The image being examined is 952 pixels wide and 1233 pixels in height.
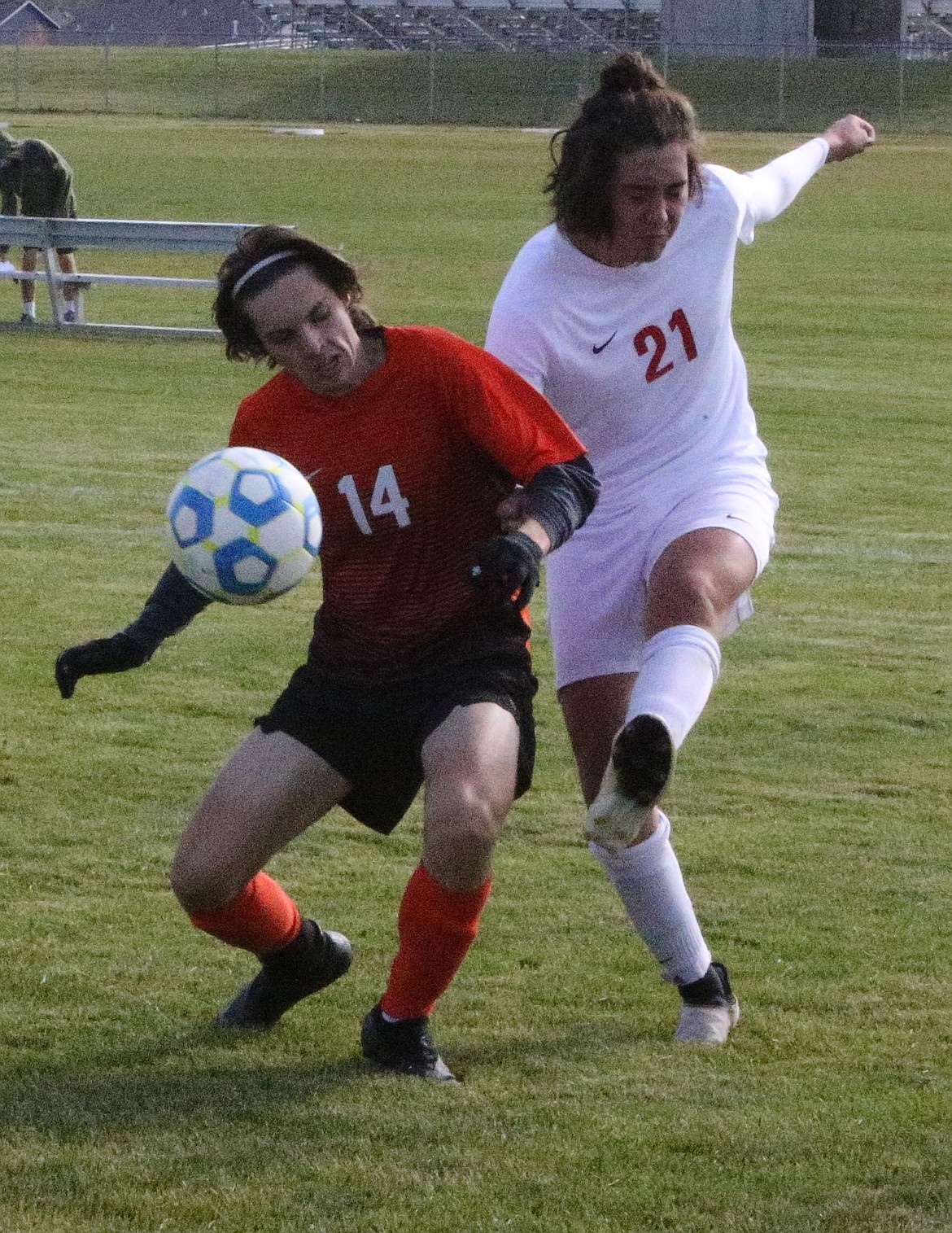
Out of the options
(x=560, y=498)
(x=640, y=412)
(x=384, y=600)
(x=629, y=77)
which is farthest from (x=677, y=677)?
(x=629, y=77)

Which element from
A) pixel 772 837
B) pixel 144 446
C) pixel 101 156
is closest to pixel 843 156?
pixel 772 837

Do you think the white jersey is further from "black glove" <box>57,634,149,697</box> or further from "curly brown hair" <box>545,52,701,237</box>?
→ "black glove" <box>57,634,149,697</box>

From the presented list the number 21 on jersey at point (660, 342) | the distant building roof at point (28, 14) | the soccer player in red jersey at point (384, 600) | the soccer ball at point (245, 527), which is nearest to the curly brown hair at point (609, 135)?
the number 21 on jersey at point (660, 342)

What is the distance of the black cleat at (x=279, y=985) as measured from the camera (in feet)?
13.8

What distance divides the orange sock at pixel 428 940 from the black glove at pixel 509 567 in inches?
24.1

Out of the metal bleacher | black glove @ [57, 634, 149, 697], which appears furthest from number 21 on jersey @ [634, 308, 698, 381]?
the metal bleacher

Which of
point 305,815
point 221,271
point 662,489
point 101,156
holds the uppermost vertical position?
point 221,271

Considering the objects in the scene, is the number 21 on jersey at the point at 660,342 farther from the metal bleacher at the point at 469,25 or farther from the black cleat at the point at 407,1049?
the metal bleacher at the point at 469,25

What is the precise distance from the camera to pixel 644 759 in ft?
11.7

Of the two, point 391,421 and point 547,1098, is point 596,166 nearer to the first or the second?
point 391,421

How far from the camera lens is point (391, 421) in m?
3.92

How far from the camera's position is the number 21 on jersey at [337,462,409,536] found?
12.8 ft

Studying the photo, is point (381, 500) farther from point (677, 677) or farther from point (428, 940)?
point (428, 940)

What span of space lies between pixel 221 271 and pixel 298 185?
84.5 feet
